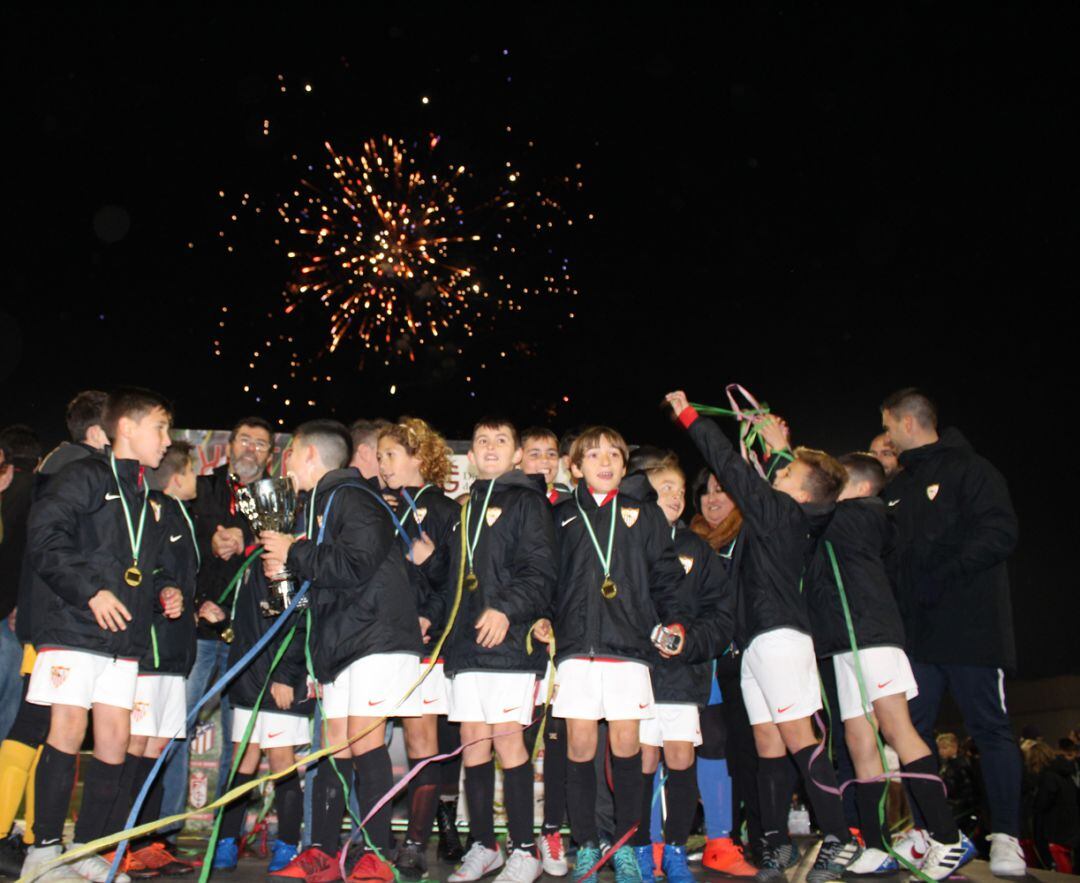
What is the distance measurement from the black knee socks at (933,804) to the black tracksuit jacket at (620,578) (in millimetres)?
1382

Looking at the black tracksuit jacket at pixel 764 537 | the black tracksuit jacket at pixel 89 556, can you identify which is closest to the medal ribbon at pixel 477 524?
the black tracksuit jacket at pixel 764 537

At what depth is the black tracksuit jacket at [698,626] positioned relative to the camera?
530 centimetres

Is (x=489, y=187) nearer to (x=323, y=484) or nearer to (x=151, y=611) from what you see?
(x=323, y=484)

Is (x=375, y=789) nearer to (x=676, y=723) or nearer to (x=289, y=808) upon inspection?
(x=289, y=808)

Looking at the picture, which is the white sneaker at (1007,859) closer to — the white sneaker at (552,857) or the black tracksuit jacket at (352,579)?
the white sneaker at (552,857)

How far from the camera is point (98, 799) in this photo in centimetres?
458

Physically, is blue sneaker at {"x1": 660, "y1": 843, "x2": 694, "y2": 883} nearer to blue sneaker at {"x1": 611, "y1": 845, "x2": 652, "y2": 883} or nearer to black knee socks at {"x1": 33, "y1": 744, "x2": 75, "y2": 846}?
blue sneaker at {"x1": 611, "y1": 845, "x2": 652, "y2": 883}

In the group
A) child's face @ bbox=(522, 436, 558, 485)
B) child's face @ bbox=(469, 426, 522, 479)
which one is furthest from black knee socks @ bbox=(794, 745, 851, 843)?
child's face @ bbox=(522, 436, 558, 485)

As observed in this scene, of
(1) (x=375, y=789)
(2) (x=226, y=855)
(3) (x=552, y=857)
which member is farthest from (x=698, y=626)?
(2) (x=226, y=855)

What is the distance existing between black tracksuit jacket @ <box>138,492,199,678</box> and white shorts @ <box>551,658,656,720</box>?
202cm

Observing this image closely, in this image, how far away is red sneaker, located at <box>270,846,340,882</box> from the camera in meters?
4.79

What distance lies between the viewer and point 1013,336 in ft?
36.8

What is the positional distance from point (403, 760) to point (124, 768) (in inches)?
95.5

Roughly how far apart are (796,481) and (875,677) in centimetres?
116
